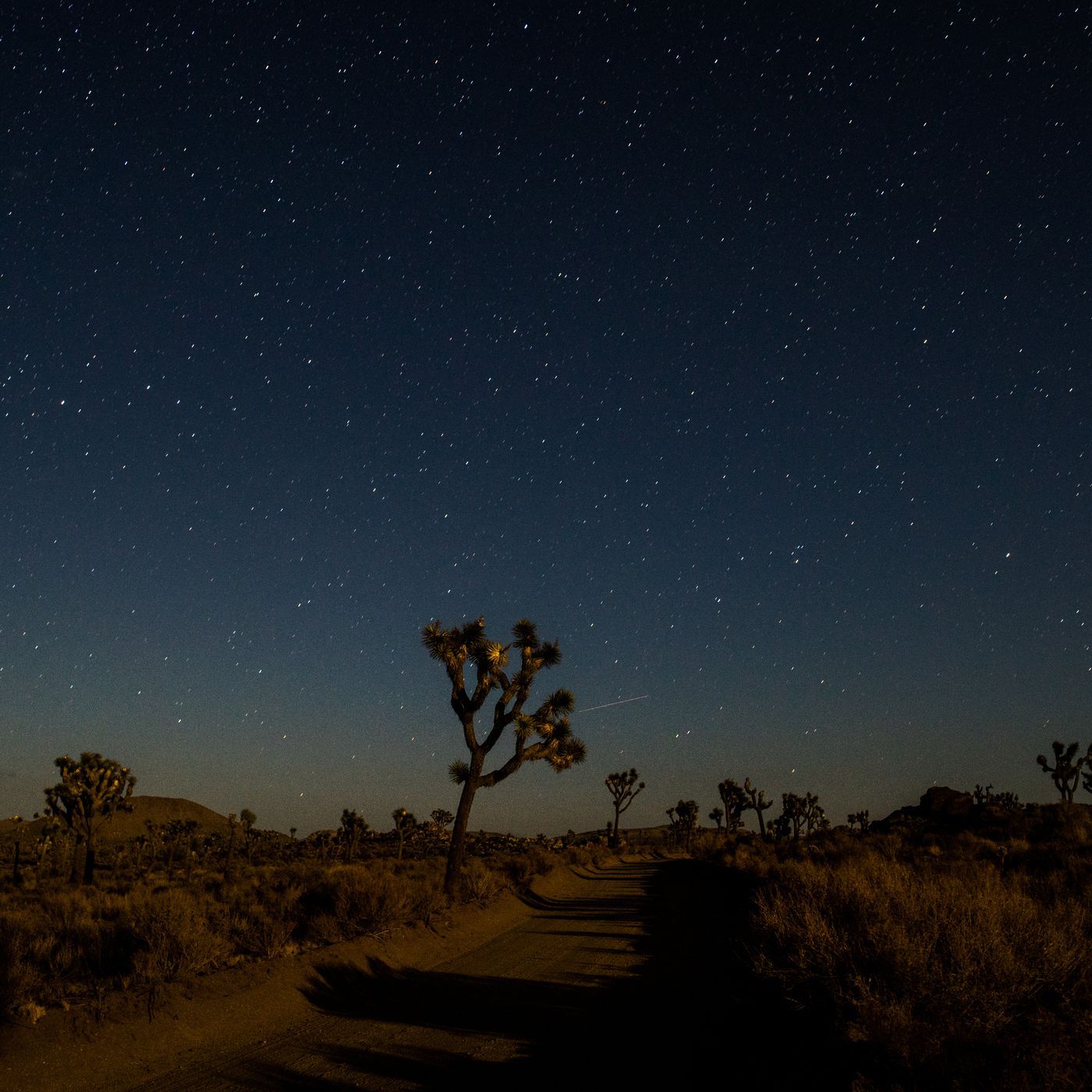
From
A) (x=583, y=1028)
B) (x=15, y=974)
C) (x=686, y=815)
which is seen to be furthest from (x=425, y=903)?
(x=686, y=815)

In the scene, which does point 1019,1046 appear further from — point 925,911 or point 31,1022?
point 31,1022

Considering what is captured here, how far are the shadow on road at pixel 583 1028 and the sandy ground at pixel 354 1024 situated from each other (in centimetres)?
4

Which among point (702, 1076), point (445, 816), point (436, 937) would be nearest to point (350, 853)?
point (445, 816)

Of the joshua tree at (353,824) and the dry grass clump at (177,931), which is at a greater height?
the dry grass clump at (177,931)

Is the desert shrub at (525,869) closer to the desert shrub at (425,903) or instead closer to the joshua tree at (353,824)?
the desert shrub at (425,903)

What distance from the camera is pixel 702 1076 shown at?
7074 mm

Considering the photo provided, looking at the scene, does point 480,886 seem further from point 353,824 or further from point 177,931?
point 353,824

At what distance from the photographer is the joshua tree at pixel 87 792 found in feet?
117

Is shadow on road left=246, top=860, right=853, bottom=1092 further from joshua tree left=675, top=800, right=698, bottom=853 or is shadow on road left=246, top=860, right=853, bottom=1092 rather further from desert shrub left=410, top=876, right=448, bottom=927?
joshua tree left=675, top=800, right=698, bottom=853

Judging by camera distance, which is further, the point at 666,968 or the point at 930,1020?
the point at 666,968

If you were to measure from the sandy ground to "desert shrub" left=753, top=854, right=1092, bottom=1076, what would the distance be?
260 cm

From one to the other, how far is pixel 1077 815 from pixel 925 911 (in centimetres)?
2797

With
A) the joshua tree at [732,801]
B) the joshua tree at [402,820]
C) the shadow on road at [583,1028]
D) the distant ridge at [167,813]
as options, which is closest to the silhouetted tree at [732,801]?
the joshua tree at [732,801]

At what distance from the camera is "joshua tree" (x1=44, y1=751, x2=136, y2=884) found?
117ft
